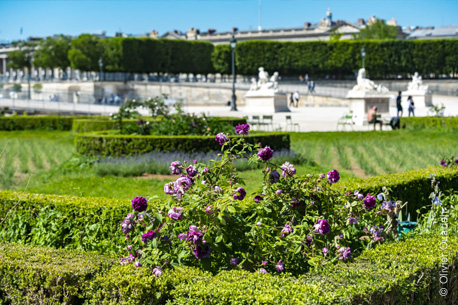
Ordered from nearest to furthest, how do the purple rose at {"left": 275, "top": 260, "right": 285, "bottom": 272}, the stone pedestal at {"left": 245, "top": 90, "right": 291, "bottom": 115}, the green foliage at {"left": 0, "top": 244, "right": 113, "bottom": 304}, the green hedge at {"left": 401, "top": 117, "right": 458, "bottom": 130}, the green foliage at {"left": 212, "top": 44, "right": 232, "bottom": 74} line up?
the green foliage at {"left": 0, "top": 244, "right": 113, "bottom": 304} < the purple rose at {"left": 275, "top": 260, "right": 285, "bottom": 272} < the green hedge at {"left": 401, "top": 117, "right": 458, "bottom": 130} < the stone pedestal at {"left": 245, "top": 90, "right": 291, "bottom": 115} < the green foliage at {"left": 212, "top": 44, "right": 232, "bottom": 74}

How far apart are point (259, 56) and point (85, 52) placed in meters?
17.3

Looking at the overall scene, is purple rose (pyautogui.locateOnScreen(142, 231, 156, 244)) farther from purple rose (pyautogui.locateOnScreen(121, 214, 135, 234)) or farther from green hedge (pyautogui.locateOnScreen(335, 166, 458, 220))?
green hedge (pyautogui.locateOnScreen(335, 166, 458, 220))

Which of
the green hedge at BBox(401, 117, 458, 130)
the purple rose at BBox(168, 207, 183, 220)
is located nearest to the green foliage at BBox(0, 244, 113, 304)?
the purple rose at BBox(168, 207, 183, 220)

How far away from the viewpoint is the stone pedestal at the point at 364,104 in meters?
24.9

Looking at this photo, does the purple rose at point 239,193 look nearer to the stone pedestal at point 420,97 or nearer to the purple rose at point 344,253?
the purple rose at point 344,253

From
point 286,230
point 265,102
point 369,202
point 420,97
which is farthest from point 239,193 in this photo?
point 420,97

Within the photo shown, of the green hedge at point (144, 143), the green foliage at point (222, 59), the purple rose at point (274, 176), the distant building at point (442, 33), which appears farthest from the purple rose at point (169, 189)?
the distant building at point (442, 33)

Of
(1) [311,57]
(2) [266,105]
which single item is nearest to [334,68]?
(1) [311,57]

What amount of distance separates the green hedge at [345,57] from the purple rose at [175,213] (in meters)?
55.1

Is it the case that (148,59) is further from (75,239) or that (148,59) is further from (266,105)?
(75,239)

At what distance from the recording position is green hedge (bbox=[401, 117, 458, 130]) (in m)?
19.8

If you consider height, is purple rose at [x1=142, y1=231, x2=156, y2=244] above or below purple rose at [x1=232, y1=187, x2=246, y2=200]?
below

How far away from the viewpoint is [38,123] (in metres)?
26.1

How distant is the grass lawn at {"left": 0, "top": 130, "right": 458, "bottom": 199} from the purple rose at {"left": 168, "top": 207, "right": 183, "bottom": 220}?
3.53m
